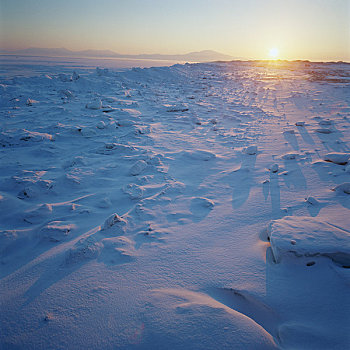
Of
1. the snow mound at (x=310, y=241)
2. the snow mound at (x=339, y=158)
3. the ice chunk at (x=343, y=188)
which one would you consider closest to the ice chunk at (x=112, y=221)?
the snow mound at (x=310, y=241)

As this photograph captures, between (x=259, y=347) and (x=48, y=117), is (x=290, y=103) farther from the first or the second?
(x=259, y=347)

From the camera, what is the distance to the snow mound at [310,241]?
49.7 inches

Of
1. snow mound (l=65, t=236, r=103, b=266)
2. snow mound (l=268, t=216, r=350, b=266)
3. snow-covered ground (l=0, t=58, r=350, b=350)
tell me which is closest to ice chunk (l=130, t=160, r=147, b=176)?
snow-covered ground (l=0, t=58, r=350, b=350)

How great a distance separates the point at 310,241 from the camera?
133 centimetres

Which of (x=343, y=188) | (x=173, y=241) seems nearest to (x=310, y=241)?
(x=173, y=241)

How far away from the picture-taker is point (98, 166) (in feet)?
9.17

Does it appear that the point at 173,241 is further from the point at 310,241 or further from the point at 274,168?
the point at 274,168

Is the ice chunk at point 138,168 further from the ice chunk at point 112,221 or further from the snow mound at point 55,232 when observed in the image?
the snow mound at point 55,232

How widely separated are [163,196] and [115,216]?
1.93ft

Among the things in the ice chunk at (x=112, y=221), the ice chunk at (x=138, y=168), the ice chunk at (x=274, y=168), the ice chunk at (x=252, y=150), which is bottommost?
the ice chunk at (x=112, y=221)

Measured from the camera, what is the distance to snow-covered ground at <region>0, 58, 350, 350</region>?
100 cm

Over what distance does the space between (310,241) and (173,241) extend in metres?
0.91

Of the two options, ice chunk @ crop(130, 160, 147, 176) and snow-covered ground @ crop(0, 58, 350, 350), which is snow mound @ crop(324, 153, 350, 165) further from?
ice chunk @ crop(130, 160, 147, 176)

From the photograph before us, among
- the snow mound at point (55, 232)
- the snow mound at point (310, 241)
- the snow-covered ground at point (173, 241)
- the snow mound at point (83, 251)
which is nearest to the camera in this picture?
the snow-covered ground at point (173, 241)
